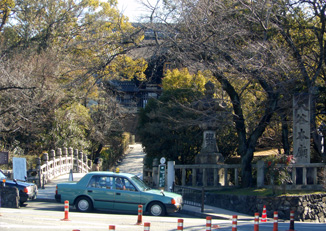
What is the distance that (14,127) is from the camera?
2841 centimetres

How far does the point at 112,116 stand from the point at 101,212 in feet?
72.2

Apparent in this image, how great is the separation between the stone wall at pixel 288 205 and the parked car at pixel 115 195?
331 centimetres

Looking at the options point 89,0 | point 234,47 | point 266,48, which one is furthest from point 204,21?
point 89,0

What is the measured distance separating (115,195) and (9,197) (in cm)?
400

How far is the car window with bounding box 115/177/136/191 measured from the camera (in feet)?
49.1

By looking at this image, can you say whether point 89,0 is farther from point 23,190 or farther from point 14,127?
point 23,190

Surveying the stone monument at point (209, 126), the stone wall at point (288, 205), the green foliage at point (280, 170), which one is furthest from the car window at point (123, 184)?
the stone monument at point (209, 126)

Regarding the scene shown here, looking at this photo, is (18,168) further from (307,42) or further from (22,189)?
(307,42)

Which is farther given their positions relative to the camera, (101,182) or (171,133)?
(171,133)

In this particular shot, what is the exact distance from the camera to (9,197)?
1541cm

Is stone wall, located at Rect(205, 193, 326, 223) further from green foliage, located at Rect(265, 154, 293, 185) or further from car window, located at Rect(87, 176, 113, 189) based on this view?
car window, located at Rect(87, 176, 113, 189)

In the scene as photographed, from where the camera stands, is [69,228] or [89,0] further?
[89,0]

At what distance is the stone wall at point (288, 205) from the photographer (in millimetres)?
15773

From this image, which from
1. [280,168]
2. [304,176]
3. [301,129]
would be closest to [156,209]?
[280,168]
